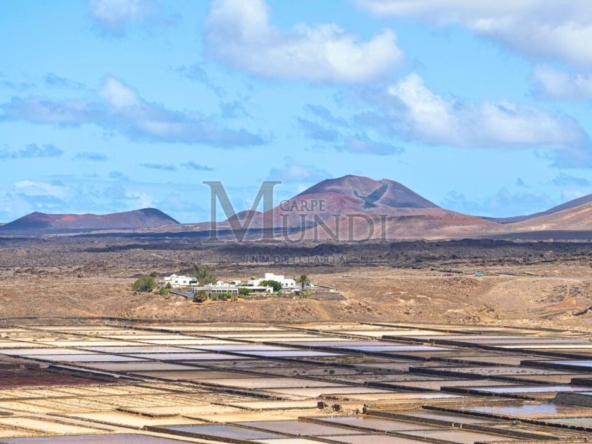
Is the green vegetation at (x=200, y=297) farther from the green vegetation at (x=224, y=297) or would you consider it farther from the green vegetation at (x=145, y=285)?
the green vegetation at (x=145, y=285)

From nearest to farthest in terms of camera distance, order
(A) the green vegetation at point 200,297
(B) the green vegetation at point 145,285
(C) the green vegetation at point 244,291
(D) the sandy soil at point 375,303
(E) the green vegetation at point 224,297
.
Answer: (D) the sandy soil at point 375,303, (A) the green vegetation at point 200,297, (E) the green vegetation at point 224,297, (C) the green vegetation at point 244,291, (B) the green vegetation at point 145,285

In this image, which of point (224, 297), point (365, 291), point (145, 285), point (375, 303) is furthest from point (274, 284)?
point (145, 285)

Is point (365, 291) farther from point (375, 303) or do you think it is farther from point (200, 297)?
point (200, 297)

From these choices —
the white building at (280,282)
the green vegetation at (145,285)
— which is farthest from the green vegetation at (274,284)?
the green vegetation at (145,285)

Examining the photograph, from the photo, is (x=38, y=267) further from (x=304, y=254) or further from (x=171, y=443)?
(x=171, y=443)

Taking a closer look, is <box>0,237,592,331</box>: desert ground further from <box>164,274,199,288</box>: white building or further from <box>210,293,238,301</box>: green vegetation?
<box>164,274,199,288</box>: white building

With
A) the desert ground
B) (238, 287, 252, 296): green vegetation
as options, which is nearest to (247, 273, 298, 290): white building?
(238, 287, 252, 296): green vegetation

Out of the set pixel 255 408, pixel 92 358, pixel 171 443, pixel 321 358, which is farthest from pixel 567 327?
pixel 171 443

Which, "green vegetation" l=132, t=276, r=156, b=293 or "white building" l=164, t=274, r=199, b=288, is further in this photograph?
"white building" l=164, t=274, r=199, b=288
